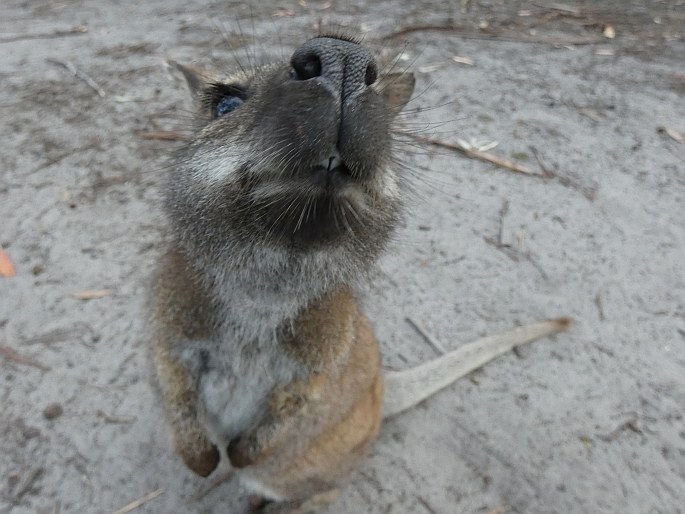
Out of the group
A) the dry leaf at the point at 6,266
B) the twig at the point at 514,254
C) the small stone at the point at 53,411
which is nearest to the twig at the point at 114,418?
the small stone at the point at 53,411

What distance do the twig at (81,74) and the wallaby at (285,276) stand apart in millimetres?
2801

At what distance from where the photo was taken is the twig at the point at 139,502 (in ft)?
7.46

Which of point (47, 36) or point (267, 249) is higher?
point (267, 249)

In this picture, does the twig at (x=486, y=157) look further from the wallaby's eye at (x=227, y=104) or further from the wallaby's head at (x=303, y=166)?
the wallaby's head at (x=303, y=166)

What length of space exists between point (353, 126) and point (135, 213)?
8.74 ft

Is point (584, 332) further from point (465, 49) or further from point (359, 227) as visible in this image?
point (465, 49)

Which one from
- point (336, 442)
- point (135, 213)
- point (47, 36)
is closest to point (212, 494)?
point (336, 442)

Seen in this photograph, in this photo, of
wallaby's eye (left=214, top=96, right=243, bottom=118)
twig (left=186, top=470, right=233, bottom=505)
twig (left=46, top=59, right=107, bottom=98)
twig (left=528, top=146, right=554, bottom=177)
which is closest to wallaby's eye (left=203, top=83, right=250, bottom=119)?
wallaby's eye (left=214, top=96, right=243, bottom=118)

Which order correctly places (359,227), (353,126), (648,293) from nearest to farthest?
(353,126), (359,227), (648,293)

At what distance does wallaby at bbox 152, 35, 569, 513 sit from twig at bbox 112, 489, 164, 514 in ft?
1.10

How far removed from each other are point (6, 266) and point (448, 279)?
2557mm

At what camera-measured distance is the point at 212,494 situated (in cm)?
239

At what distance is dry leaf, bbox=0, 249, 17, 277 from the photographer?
3.05 meters

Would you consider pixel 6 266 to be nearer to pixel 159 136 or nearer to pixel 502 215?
pixel 159 136
